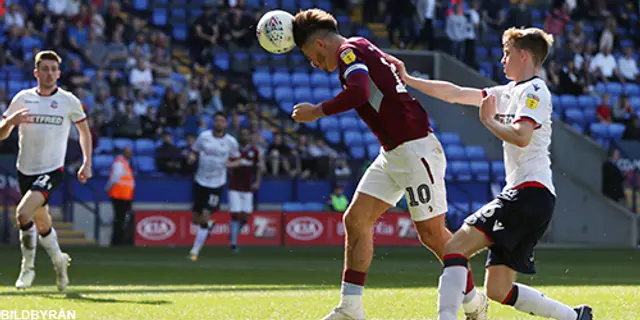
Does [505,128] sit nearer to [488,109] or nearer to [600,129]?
[488,109]

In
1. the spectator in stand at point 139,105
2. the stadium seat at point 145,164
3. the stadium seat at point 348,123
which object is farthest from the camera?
the stadium seat at point 348,123

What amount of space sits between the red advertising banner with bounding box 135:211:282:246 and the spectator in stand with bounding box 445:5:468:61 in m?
9.04

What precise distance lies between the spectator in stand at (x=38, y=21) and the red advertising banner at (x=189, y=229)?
5992mm

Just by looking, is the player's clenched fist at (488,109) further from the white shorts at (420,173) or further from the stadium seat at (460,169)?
the stadium seat at (460,169)

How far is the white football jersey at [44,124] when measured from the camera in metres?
12.8

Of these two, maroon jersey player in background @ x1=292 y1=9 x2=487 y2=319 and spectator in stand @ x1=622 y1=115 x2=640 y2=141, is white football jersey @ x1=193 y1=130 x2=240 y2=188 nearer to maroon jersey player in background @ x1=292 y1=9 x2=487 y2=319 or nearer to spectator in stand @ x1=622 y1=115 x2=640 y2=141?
maroon jersey player in background @ x1=292 y1=9 x2=487 y2=319

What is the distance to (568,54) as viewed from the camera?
1235 inches

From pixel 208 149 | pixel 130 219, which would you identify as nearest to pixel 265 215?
pixel 130 219

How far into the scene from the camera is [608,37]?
31.4 metres

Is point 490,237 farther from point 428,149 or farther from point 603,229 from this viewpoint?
point 603,229

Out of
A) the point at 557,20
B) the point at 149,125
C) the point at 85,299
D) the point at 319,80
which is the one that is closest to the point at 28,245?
the point at 85,299

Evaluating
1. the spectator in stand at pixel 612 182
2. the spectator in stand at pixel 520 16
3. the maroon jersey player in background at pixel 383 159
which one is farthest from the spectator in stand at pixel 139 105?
the maroon jersey player in background at pixel 383 159

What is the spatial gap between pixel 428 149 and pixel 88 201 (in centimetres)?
1548

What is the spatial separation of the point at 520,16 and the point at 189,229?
1303 cm
